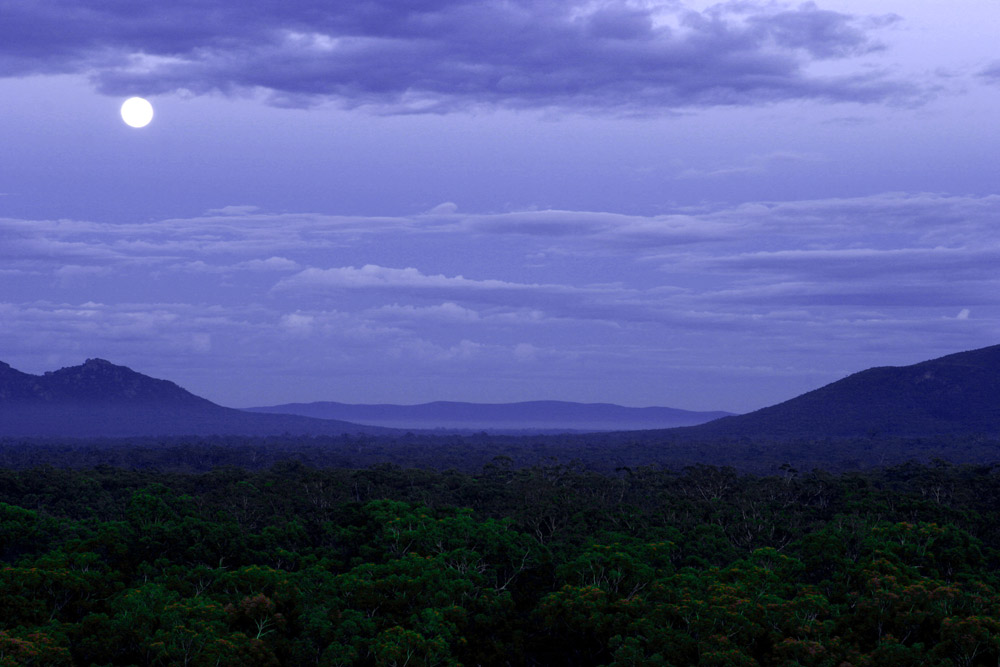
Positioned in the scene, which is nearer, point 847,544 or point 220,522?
point 847,544

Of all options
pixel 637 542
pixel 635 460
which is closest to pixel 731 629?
pixel 637 542

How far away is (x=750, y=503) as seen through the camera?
70.0 m

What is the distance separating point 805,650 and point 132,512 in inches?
1362

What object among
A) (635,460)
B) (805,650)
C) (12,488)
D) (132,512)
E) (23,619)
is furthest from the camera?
(635,460)

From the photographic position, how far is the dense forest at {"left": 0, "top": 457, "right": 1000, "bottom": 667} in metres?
40.9

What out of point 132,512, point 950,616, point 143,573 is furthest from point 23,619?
point 950,616

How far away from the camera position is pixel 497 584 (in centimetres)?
5312

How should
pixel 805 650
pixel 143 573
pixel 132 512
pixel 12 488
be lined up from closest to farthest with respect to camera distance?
pixel 805 650 → pixel 143 573 → pixel 132 512 → pixel 12 488

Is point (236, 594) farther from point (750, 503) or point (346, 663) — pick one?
point (750, 503)

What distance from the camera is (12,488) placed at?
83.6 meters

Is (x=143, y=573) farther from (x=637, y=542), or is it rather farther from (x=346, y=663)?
(x=637, y=542)

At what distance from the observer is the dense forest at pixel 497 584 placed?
1610 inches

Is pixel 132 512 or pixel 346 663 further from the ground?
pixel 132 512

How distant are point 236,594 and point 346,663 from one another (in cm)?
697
